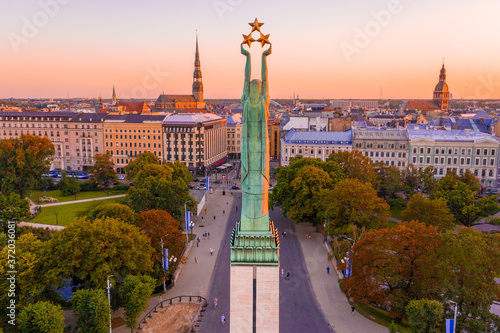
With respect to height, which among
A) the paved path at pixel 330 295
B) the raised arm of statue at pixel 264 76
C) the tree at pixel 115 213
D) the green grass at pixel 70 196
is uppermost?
the raised arm of statue at pixel 264 76

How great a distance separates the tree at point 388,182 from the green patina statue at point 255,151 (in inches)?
2431

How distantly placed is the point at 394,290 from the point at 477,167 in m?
71.8

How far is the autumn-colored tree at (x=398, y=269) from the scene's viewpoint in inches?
1516

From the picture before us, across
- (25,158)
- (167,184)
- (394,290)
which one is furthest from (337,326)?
(25,158)

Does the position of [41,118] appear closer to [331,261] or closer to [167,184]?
[167,184]

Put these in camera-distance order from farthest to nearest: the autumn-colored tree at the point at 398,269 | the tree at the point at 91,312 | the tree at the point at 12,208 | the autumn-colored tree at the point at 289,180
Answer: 1. the autumn-colored tree at the point at 289,180
2. the tree at the point at 12,208
3. the autumn-colored tree at the point at 398,269
4. the tree at the point at 91,312

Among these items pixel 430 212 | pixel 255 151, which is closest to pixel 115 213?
pixel 255 151

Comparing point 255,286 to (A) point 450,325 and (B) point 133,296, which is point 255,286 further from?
(A) point 450,325

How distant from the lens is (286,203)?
69.9 metres

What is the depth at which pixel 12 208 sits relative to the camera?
206 ft

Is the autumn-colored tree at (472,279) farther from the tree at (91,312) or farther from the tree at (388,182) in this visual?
the tree at (388,182)

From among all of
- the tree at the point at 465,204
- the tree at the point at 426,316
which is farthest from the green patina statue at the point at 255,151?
the tree at the point at 465,204

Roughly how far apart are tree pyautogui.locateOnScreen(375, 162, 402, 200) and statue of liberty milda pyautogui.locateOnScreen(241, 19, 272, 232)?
61.8 m

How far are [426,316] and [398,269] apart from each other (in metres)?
5.67
